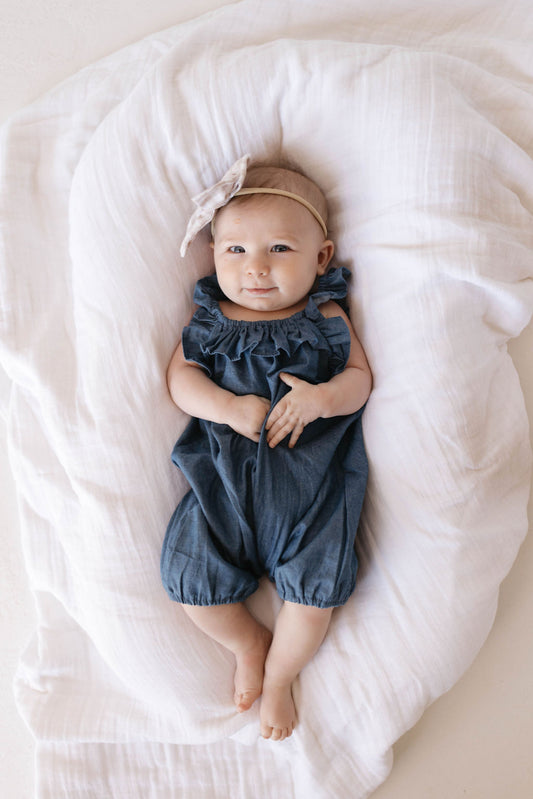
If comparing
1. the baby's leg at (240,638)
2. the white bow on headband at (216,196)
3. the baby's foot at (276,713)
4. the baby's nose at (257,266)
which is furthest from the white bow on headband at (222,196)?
the baby's foot at (276,713)

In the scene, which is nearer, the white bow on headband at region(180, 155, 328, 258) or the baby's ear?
the white bow on headband at region(180, 155, 328, 258)

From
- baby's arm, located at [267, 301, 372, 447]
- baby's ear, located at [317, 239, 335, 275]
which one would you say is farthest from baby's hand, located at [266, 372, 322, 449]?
baby's ear, located at [317, 239, 335, 275]

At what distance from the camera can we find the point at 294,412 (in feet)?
3.41

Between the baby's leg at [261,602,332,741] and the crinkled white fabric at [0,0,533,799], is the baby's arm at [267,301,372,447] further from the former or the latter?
the baby's leg at [261,602,332,741]

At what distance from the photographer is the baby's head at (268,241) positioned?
1058mm

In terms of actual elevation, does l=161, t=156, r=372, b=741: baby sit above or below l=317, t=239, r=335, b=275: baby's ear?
below

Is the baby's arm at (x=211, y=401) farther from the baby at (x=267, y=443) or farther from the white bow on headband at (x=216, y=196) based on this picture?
the white bow on headband at (x=216, y=196)

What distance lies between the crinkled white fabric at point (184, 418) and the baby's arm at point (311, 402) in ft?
0.16

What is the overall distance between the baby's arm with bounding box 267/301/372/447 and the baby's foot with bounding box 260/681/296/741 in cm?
42

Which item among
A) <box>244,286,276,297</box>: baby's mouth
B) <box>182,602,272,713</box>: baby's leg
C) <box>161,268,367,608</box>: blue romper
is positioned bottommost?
<box>182,602,272,713</box>: baby's leg

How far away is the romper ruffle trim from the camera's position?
42.6 inches

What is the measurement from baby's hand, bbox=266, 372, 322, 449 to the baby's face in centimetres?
16

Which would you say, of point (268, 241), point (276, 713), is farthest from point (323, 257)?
point (276, 713)

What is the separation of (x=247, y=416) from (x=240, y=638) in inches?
14.9
